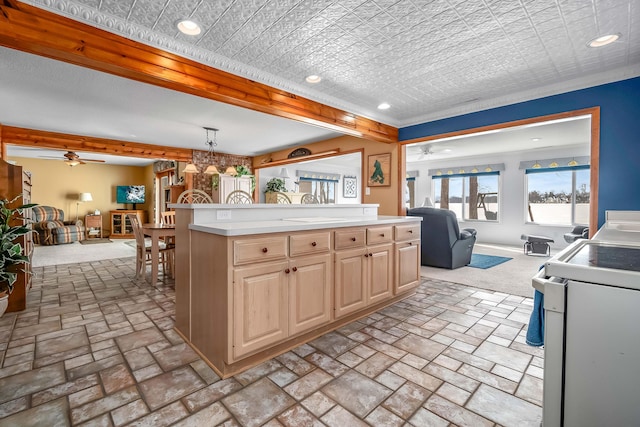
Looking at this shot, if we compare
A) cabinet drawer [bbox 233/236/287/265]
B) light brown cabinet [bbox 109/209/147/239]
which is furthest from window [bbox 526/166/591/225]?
light brown cabinet [bbox 109/209/147/239]

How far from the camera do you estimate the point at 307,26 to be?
2.17 m

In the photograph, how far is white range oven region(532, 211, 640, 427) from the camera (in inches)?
35.2

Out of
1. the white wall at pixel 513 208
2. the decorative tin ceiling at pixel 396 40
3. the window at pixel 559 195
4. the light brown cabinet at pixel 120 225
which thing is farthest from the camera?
the light brown cabinet at pixel 120 225

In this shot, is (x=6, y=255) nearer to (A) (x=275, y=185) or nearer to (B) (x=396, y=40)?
(B) (x=396, y=40)

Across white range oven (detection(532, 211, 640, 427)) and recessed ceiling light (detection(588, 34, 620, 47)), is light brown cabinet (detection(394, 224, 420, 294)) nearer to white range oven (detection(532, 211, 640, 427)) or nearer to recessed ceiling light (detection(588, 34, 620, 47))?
white range oven (detection(532, 211, 640, 427))

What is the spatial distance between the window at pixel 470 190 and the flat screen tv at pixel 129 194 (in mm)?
9571

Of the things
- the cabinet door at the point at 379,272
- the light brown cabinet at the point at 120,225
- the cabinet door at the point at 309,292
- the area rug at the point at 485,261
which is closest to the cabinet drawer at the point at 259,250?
the cabinet door at the point at 309,292

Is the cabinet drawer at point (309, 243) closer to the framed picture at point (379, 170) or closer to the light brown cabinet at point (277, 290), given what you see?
the light brown cabinet at point (277, 290)

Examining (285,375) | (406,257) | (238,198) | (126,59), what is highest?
(126,59)

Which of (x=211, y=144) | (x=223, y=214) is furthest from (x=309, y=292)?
(x=211, y=144)

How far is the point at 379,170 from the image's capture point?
504cm

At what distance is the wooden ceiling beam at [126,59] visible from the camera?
1.79 metres

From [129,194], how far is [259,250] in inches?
389

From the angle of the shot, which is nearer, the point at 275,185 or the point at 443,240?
the point at 443,240
